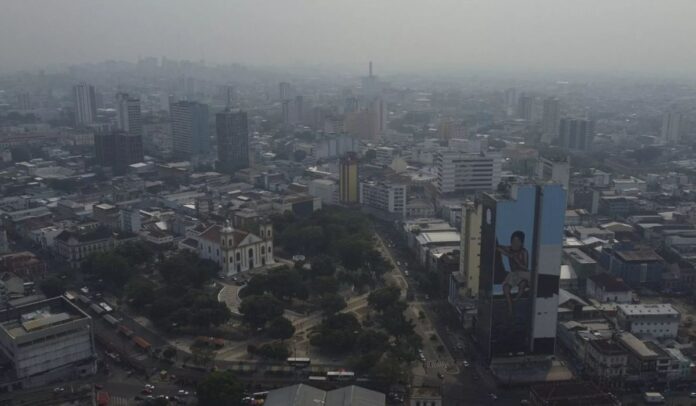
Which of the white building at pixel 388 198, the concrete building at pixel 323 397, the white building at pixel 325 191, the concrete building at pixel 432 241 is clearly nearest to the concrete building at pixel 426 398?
the concrete building at pixel 323 397

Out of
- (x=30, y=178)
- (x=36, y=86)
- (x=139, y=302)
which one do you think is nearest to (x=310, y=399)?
(x=139, y=302)

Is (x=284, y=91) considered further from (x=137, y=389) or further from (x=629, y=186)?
(x=137, y=389)

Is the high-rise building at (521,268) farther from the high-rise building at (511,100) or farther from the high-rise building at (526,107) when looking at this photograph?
the high-rise building at (511,100)

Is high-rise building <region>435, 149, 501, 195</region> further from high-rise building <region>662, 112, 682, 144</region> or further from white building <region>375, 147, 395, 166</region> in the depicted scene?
high-rise building <region>662, 112, 682, 144</region>

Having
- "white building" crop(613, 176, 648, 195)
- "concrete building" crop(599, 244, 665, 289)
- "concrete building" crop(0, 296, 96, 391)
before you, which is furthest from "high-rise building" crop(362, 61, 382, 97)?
"concrete building" crop(0, 296, 96, 391)

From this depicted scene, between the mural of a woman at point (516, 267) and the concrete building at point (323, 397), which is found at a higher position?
the mural of a woman at point (516, 267)

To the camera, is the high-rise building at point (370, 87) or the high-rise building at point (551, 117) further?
the high-rise building at point (370, 87)

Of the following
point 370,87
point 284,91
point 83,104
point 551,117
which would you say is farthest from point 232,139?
point 370,87
